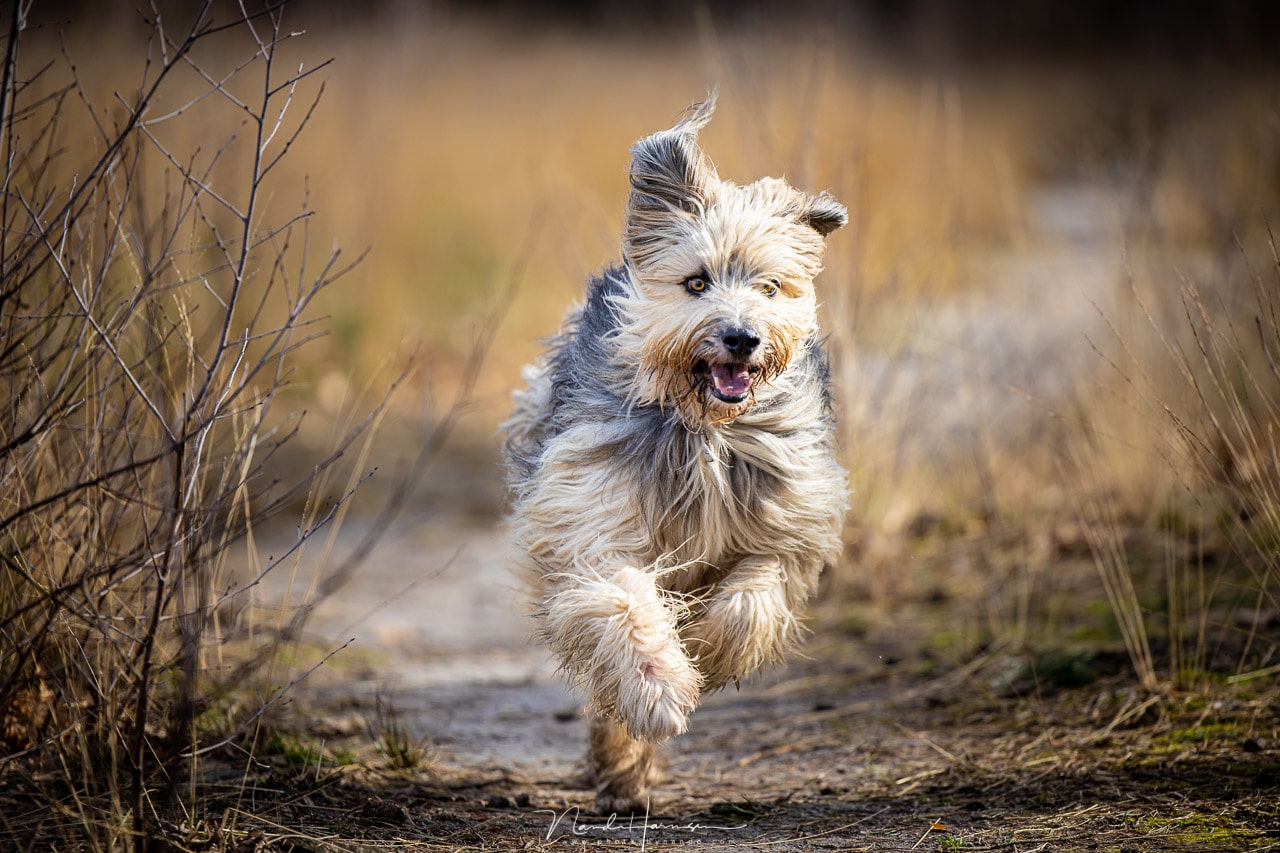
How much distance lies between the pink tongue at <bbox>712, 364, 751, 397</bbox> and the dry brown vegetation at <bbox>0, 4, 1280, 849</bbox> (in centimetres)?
82

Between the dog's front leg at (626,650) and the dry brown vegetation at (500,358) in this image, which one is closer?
the dry brown vegetation at (500,358)

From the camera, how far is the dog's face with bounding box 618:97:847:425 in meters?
3.51

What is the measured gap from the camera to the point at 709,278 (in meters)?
3.64

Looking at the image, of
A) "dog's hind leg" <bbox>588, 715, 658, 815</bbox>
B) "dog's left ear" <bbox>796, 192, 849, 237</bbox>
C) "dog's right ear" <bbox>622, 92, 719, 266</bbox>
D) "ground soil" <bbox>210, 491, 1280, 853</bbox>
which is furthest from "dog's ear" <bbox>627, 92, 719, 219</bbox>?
"dog's hind leg" <bbox>588, 715, 658, 815</bbox>

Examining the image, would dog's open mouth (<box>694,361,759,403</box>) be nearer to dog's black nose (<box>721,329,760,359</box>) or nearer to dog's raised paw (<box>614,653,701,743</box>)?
dog's black nose (<box>721,329,760,359</box>)

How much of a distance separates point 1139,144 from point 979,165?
15.1ft

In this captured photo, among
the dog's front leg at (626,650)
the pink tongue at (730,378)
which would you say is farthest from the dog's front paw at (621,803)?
the pink tongue at (730,378)

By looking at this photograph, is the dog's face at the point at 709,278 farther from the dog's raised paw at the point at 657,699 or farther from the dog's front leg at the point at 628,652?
the dog's raised paw at the point at 657,699

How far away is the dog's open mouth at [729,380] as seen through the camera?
3488 mm

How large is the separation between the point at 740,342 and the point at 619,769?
1434 millimetres

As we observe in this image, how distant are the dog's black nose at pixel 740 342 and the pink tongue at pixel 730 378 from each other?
0.06m

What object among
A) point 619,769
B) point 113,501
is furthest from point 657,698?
point 113,501

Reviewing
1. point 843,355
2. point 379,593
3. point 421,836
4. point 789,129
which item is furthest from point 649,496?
point 789,129

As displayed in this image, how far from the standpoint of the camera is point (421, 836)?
328 centimetres
